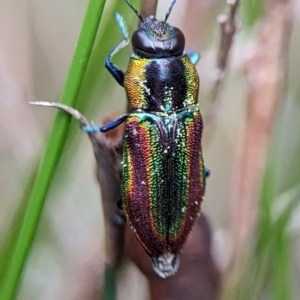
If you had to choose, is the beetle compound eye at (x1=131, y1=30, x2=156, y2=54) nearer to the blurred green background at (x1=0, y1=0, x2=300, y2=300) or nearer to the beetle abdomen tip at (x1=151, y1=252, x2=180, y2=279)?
the blurred green background at (x1=0, y1=0, x2=300, y2=300)

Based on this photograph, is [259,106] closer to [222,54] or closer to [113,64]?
[222,54]

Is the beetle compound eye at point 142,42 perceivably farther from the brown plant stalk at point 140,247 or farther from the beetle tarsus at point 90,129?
the beetle tarsus at point 90,129

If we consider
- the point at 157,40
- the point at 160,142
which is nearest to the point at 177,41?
the point at 157,40

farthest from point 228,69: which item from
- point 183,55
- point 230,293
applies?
point 230,293

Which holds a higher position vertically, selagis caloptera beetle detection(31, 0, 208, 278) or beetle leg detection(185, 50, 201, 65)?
beetle leg detection(185, 50, 201, 65)

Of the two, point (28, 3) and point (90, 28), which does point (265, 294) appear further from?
point (28, 3)

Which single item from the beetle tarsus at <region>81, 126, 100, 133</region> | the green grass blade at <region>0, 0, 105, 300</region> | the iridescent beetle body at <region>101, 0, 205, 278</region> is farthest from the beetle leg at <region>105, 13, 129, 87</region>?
the green grass blade at <region>0, 0, 105, 300</region>

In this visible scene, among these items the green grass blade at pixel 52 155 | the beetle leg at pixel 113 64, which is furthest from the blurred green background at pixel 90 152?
the green grass blade at pixel 52 155
